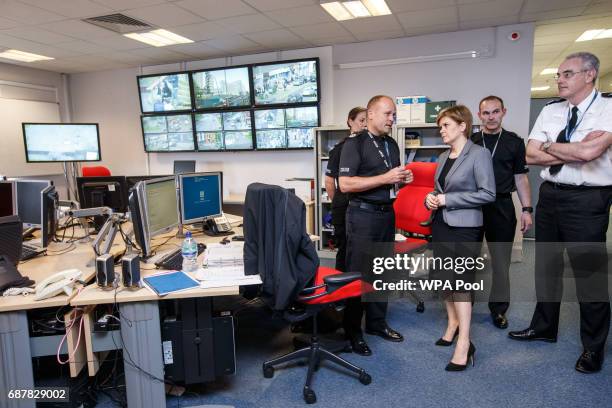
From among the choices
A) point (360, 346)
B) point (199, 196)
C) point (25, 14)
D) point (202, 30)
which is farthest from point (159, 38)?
point (360, 346)

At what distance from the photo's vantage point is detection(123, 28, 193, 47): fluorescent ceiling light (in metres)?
4.56

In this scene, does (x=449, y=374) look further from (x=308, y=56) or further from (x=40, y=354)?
(x=308, y=56)

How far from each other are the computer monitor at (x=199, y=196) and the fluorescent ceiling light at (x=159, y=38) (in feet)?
7.89

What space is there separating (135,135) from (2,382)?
518 centimetres

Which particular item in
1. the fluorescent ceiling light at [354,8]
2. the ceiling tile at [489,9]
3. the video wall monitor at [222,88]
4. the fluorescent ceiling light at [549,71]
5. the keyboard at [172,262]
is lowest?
the keyboard at [172,262]

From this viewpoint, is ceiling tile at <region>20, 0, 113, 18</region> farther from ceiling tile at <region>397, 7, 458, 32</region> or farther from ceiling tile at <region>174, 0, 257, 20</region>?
ceiling tile at <region>397, 7, 458, 32</region>

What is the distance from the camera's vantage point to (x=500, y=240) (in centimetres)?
280

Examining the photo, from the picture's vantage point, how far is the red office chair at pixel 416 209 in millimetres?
3201

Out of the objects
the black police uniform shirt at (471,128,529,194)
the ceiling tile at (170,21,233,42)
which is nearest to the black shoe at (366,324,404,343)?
the black police uniform shirt at (471,128,529,194)

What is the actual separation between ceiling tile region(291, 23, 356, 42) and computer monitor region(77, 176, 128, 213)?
2596 millimetres

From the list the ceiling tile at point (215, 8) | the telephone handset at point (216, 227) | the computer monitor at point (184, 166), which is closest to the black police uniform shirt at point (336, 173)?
the telephone handset at point (216, 227)

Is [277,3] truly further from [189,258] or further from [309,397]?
[309,397]

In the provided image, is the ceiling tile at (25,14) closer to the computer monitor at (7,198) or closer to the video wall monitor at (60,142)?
the video wall monitor at (60,142)

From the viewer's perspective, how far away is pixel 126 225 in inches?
122
